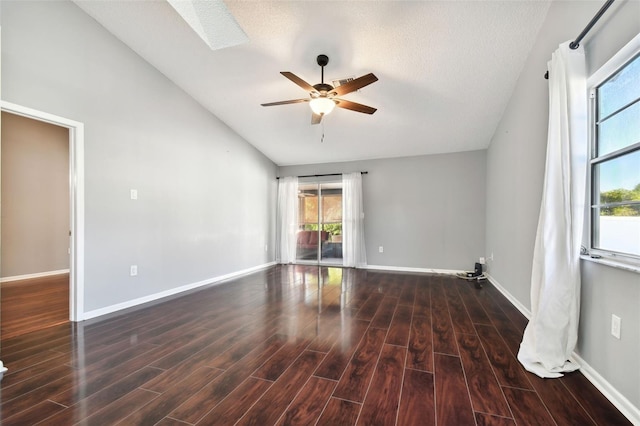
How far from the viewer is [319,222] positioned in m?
6.34

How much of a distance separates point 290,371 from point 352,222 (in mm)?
4153

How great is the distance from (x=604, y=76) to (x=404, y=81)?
78.1 inches

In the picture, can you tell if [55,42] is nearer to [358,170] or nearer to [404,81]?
[404,81]

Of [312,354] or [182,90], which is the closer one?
[312,354]

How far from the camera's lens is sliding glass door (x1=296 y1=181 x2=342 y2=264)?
245 inches

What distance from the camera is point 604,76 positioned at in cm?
173

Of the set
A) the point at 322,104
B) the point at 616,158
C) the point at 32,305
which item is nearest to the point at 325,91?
the point at 322,104

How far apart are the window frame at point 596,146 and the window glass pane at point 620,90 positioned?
24mm

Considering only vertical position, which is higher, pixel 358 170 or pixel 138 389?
pixel 358 170

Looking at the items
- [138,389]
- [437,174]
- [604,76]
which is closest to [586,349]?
[604,76]

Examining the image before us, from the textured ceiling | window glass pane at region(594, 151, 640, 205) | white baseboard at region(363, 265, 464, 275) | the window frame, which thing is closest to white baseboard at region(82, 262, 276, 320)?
white baseboard at region(363, 265, 464, 275)

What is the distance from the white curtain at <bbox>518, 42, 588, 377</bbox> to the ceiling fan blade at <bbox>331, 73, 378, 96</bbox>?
1.37 m

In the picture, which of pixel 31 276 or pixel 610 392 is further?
pixel 31 276

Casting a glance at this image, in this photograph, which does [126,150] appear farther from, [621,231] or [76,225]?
[621,231]
